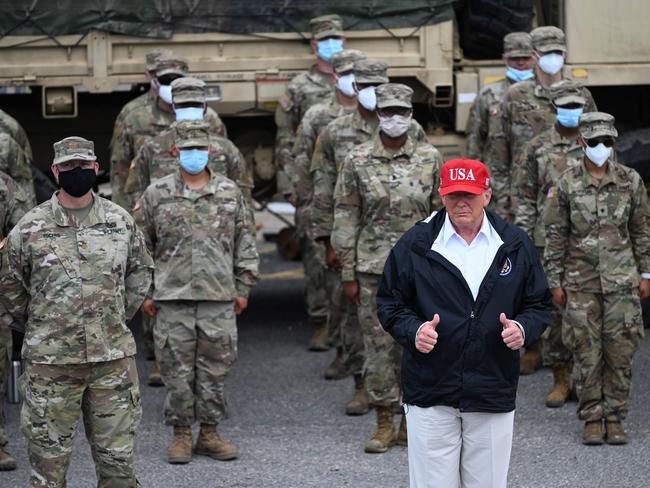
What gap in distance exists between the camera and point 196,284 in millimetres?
7715

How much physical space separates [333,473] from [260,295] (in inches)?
200

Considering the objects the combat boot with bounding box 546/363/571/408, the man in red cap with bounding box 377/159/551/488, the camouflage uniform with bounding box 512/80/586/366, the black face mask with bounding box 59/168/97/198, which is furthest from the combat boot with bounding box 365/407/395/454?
the black face mask with bounding box 59/168/97/198

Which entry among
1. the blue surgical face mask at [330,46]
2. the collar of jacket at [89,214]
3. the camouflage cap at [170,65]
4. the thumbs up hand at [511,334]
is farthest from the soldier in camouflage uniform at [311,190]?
the thumbs up hand at [511,334]

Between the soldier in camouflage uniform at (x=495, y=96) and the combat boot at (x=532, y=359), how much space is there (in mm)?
1371

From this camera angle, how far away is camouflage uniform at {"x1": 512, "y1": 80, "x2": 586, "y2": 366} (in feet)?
28.8

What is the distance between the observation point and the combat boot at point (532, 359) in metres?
9.52

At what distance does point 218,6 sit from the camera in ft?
33.8

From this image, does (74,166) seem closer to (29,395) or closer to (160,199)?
(29,395)

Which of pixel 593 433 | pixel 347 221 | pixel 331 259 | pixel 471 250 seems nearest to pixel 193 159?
pixel 347 221

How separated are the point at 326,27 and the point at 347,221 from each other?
2417 millimetres

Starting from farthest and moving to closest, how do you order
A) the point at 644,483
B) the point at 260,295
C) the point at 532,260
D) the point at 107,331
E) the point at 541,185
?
the point at 260,295 → the point at 541,185 → the point at 644,483 → the point at 107,331 → the point at 532,260

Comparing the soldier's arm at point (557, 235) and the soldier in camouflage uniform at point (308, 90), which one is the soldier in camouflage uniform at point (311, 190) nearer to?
the soldier in camouflage uniform at point (308, 90)

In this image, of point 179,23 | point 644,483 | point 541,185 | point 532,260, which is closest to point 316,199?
point 541,185

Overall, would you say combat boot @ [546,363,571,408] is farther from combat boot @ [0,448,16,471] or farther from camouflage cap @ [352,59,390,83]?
combat boot @ [0,448,16,471]
